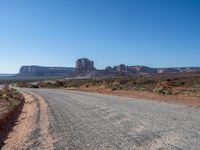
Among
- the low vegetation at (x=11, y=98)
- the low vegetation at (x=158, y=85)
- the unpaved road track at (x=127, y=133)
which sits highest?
the unpaved road track at (x=127, y=133)

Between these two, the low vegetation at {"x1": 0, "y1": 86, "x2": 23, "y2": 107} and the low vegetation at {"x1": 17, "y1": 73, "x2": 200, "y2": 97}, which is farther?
the low vegetation at {"x1": 17, "y1": 73, "x2": 200, "y2": 97}

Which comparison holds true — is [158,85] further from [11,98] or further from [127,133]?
[127,133]

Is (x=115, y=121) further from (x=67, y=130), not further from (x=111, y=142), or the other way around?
(x=111, y=142)

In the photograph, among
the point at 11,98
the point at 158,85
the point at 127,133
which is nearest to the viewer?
the point at 127,133

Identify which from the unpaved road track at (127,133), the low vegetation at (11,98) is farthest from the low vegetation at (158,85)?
the unpaved road track at (127,133)


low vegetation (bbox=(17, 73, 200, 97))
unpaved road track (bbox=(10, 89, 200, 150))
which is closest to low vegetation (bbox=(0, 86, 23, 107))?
unpaved road track (bbox=(10, 89, 200, 150))

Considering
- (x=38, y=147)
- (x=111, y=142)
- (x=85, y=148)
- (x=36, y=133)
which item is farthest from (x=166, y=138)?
(x=36, y=133)

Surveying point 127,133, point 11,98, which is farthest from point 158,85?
point 127,133

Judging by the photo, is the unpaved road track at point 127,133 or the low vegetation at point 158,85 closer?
the unpaved road track at point 127,133

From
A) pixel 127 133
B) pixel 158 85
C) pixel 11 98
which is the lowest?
pixel 158 85

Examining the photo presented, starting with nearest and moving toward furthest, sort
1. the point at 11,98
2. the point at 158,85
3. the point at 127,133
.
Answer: the point at 127,133 < the point at 11,98 < the point at 158,85

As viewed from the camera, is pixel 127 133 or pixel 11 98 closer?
pixel 127 133

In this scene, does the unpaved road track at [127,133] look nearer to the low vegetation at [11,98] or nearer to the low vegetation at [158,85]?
the low vegetation at [11,98]

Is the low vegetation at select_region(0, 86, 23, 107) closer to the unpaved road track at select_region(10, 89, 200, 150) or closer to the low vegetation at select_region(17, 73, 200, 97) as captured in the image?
the unpaved road track at select_region(10, 89, 200, 150)
